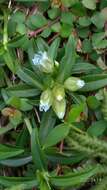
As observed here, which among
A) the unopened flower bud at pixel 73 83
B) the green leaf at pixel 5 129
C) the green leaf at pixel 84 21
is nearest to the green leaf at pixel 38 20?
the green leaf at pixel 84 21

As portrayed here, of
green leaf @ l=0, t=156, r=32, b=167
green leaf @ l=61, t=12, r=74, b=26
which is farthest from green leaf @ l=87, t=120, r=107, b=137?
green leaf @ l=61, t=12, r=74, b=26

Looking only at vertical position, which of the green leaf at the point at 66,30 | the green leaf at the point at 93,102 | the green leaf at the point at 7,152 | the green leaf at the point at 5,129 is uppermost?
the green leaf at the point at 66,30

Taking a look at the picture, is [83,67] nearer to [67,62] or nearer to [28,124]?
[67,62]

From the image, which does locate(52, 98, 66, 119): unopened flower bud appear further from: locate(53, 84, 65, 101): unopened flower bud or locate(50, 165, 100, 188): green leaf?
locate(50, 165, 100, 188): green leaf

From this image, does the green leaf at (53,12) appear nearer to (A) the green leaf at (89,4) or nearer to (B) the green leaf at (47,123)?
(A) the green leaf at (89,4)

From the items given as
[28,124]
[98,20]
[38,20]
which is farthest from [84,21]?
[28,124]

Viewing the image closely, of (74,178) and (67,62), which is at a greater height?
(67,62)
